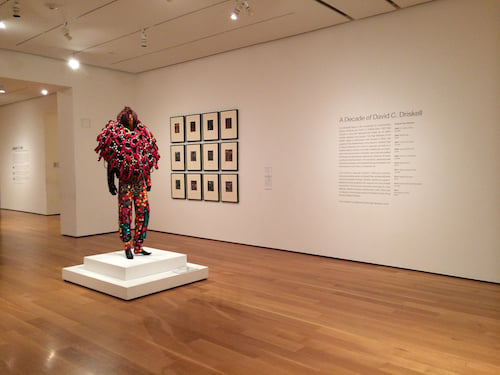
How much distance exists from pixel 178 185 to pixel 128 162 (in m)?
3.51

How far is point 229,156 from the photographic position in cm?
735

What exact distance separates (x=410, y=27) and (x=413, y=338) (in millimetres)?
3865

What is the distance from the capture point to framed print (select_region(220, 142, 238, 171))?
7.25m

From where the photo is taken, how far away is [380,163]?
5590 millimetres

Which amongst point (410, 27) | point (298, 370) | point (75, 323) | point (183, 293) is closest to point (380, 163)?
point (410, 27)

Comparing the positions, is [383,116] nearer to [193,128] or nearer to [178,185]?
[193,128]

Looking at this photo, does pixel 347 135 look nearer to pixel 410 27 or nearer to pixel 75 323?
pixel 410 27

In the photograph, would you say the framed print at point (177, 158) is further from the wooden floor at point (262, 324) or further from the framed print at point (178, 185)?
the wooden floor at point (262, 324)

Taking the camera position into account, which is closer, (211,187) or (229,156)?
(229,156)

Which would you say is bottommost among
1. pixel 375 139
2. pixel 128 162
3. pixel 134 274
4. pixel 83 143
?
pixel 134 274

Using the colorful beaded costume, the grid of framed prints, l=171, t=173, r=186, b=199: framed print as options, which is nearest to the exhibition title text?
the grid of framed prints

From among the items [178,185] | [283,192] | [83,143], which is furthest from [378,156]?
[83,143]

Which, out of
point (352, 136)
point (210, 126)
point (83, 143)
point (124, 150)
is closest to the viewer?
point (124, 150)

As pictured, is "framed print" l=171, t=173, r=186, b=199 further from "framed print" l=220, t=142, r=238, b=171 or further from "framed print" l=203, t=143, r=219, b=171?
"framed print" l=220, t=142, r=238, b=171
